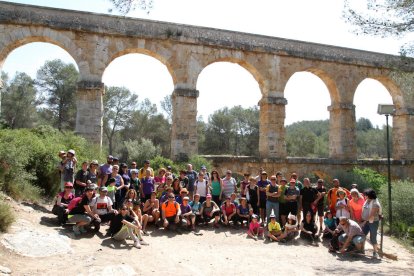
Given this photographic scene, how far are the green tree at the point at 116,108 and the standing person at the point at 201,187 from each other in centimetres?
2241

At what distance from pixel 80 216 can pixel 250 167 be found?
26.5 ft

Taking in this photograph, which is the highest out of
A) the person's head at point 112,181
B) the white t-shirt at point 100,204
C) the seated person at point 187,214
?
the person's head at point 112,181

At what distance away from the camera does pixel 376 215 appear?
7238 millimetres

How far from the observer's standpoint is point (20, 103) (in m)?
A: 25.7

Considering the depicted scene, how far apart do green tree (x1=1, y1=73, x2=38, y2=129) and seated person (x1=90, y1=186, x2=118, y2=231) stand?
20998mm

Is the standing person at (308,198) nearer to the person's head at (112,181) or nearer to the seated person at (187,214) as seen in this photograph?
the seated person at (187,214)

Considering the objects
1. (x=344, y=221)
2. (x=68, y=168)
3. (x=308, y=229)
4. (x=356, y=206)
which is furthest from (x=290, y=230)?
(x=68, y=168)

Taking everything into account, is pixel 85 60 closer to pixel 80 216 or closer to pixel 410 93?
pixel 80 216

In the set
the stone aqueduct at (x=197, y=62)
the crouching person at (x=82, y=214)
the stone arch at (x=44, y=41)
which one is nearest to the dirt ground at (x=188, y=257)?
the crouching person at (x=82, y=214)

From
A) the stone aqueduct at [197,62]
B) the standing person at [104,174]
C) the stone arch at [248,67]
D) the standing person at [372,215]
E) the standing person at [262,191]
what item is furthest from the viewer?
the stone arch at [248,67]

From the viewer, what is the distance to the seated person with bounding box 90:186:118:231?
277 inches

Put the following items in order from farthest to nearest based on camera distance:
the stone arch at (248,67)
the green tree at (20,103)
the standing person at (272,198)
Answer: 1. the green tree at (20,103)
2. the stone arch at (248,67)
3. the standing person at (272,198)

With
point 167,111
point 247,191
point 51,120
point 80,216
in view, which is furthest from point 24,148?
point 167,111

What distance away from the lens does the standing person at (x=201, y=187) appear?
8.67m
